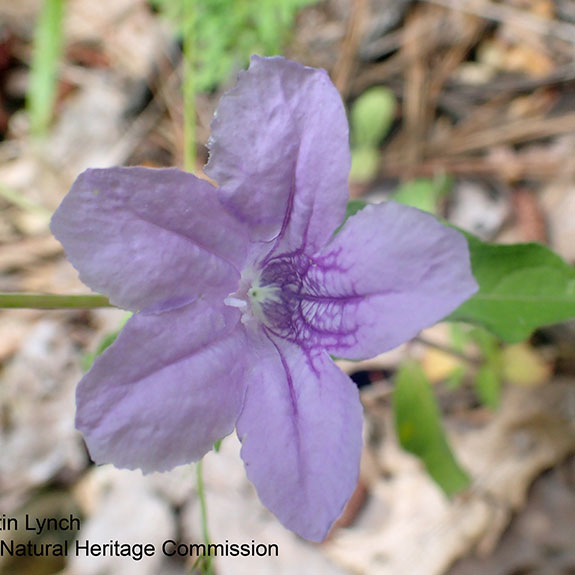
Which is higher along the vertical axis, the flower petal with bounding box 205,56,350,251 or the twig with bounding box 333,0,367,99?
the flower petal with bounding box 205,56,350,251

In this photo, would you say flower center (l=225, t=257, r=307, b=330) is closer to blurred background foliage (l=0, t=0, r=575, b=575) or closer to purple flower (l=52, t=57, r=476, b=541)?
purple flower (l=52, t=57, r=476, b=541)

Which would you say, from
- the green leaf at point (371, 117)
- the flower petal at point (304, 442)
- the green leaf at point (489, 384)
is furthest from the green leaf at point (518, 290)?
the green leaf at point (371, 117)

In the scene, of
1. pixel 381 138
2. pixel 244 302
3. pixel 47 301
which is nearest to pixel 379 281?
pixel 244 302

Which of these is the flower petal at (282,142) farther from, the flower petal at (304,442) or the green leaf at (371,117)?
the green leaf at (371,117)

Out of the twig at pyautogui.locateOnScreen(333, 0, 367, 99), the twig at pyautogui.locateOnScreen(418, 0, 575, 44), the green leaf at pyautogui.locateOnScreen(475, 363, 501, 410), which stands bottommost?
the green leaf at pyautogui.locateOnScreen(475, 363, 501, 410)

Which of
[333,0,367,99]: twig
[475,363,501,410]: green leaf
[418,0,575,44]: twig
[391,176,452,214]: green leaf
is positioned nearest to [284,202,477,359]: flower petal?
[391,176,452,214]: green leaf

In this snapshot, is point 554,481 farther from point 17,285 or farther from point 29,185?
point 29,185

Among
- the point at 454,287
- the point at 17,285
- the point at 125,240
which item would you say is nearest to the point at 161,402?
the point at 125,240
